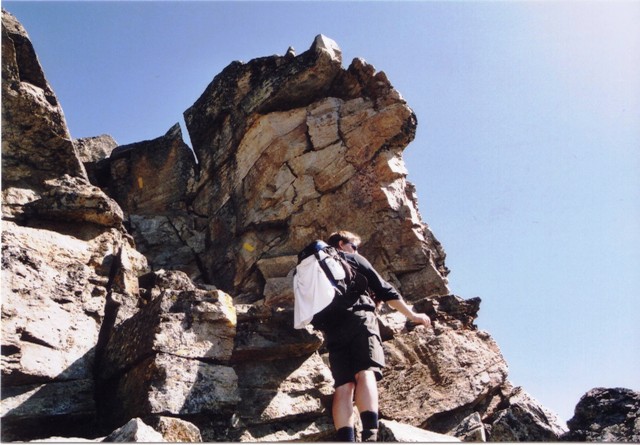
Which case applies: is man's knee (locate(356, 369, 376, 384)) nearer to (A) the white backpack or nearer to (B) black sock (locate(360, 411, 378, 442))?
(B) black sock (locate(360, 411, 378, 442))

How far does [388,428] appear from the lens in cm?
882

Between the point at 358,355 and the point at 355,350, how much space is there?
4.3 inches

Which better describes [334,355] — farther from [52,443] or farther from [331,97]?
[331,97]

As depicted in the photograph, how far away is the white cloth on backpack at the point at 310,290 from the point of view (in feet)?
28.8

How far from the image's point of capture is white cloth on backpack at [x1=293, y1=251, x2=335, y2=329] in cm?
877

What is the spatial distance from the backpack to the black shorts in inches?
17.5

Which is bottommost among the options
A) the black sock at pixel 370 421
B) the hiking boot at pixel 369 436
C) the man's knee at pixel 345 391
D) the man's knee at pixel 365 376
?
the hiking boot at pixel 369 436

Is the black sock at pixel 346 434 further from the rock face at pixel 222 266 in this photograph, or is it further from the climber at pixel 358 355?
the rock face at pixel 222 266

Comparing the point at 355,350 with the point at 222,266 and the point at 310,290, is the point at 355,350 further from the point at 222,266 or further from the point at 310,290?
the point at 222,266

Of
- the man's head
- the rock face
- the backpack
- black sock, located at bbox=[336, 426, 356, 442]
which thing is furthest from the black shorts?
the man's head

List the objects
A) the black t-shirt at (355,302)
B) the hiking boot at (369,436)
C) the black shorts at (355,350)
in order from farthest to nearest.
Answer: the black t-shirt at (355,302) < the black shorts at (355,350) < the hiking boot at (369,436)

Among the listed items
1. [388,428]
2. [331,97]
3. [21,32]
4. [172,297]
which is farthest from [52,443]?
[331,97]

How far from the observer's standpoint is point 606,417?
9.51 meters

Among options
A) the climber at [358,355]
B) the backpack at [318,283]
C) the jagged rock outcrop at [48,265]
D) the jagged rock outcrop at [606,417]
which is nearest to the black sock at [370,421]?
the climber at [358,355]
